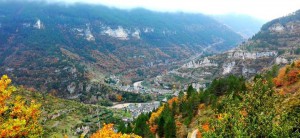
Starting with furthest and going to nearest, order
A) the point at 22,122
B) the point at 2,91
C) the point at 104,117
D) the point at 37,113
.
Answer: the point at 104,117 → the point at 37,113 → the point at 2,91 → the point at 22,122

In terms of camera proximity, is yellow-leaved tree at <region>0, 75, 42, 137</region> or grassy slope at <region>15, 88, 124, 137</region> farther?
grassy slope at <region>15, 88, 124, 137</region>

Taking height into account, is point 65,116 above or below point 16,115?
below

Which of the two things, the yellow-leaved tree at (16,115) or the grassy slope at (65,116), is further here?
the grassy slope at (65,116)

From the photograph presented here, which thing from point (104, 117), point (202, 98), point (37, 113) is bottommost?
point (104, 117)

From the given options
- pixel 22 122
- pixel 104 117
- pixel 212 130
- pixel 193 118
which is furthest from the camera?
pixel 104 117

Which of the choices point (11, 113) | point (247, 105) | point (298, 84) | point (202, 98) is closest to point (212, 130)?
point (247, 105)

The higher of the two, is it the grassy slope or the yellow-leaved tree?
the yellow-leaved tree

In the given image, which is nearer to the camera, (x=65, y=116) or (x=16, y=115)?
(x=16, y=115)

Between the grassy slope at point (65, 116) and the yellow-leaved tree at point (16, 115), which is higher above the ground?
the yellow-leaved tree at point (16, 115)

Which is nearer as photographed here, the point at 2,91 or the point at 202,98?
the point at 2,91

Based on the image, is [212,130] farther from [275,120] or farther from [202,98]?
[202,98]

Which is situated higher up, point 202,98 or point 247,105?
point 247,105
